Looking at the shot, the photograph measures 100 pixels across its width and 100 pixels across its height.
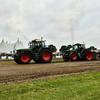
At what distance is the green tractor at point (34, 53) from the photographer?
37.7 feet

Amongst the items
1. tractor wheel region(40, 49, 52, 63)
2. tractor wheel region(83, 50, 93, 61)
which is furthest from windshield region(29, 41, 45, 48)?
tractor wheel region(83, 50, 93, 61)

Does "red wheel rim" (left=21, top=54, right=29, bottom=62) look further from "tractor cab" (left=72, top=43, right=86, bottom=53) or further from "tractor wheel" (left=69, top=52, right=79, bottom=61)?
"tractor cab" (left=72, top=43, right=86, bottom=53)

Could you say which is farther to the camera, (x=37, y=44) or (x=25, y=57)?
(x=37, y=44)

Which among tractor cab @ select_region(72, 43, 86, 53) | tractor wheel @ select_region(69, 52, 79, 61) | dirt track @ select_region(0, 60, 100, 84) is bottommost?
dirt track @ select_region(0, 60, 100, 84)

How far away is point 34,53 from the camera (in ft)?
40.0

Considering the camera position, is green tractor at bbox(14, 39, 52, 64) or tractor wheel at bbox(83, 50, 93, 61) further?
tractor wheel at bbox(83, 50, 93, 61)

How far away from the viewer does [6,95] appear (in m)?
2.92

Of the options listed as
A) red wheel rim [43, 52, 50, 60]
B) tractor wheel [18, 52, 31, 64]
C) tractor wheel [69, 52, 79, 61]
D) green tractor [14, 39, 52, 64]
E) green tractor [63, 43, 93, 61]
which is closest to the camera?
tractor wheel [18, 52, 31, 64]

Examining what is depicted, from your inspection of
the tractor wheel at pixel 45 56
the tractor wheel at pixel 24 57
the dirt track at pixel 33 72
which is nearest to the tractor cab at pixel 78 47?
the tractor wheel at pixel 45 56

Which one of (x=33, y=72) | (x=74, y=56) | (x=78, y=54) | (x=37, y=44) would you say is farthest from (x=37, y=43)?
(x=33, y=72)

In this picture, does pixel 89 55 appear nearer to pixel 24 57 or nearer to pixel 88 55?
pixel 88 55

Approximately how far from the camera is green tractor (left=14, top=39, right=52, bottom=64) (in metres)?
11.5

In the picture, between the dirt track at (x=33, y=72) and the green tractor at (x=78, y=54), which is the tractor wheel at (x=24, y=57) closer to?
the dirt track at (x=33, y=72)

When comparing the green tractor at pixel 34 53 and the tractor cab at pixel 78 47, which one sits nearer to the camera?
the green tractor at pixel 34 53
